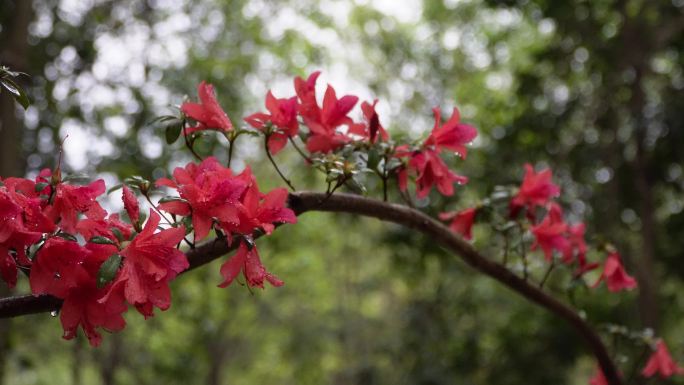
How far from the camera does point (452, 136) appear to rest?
1059 mm

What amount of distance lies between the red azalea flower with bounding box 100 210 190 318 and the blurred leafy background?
3.34ft

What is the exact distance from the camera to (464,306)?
13.2ft

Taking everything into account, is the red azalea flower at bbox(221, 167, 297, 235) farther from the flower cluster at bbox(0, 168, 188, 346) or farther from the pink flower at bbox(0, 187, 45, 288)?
the pink flower at bbox(0, 187, 45, 288)

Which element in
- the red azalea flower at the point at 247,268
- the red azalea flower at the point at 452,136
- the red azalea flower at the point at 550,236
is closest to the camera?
the red azalea flower at the point at 247,268

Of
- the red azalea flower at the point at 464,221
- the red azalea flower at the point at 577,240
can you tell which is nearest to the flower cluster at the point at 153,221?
the red azalea flower at the point at 464,221

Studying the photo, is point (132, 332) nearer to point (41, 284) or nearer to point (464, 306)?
point (464, 306)

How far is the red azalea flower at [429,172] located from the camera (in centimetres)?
105

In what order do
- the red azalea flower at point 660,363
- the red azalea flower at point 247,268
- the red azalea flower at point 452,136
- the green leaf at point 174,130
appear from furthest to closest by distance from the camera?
the red azalea flower at point 660,363, the red azalea flower at point 452,136, the green leaf at point 174,130, the red azalea flower at point 247,268

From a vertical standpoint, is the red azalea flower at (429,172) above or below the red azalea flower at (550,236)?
above

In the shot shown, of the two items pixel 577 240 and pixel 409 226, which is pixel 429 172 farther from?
pixel 577 240

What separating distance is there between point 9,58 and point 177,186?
153cm

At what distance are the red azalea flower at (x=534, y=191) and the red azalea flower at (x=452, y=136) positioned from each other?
310mm

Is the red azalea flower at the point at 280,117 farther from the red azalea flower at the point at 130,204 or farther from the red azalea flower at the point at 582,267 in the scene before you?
the red azalea flower at the point at 582,267

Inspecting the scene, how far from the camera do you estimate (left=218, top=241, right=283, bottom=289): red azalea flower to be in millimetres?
787
